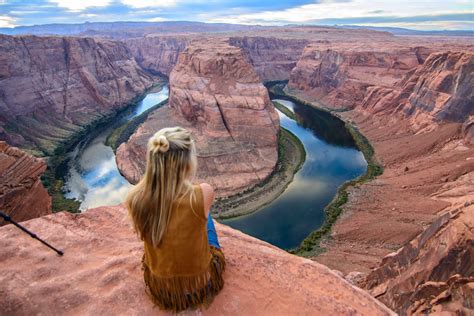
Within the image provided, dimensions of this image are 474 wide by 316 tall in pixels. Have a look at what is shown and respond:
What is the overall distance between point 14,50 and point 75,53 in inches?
489

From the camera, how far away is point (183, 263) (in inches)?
146

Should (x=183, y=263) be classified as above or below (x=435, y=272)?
above

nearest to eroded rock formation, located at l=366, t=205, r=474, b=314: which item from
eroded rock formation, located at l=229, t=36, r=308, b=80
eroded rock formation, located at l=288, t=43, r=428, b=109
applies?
eroded rock formation, located at l=288, t=43, r=428, b=109

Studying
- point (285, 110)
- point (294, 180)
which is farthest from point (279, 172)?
point (285, 110)

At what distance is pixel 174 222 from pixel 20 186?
12.9m

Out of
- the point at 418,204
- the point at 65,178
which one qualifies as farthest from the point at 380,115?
the point at 65,178

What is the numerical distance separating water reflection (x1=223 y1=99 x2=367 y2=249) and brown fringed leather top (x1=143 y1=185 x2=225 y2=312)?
20.6 metres

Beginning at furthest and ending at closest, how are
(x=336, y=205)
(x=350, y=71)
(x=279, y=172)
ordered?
(x=350, y=71) → (x=279, y=172) → (x=336, y=205)

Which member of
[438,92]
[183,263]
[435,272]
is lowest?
[438,92]

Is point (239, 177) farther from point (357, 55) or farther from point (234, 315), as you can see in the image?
point (357, 55)

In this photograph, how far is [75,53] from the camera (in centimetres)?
5959

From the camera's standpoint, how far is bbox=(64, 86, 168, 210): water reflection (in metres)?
31.3

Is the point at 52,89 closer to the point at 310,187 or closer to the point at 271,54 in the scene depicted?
the point at 310,187

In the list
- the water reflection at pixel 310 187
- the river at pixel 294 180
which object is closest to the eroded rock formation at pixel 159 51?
the river at pixel 294 180
